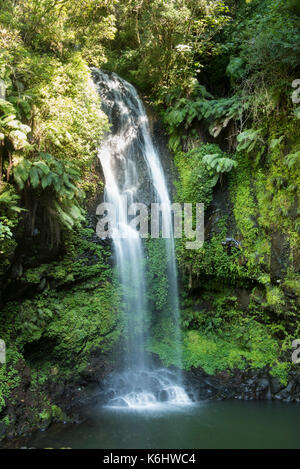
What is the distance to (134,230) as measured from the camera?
28.9 feet

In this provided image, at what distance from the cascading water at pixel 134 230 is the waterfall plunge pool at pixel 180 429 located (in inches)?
21.0

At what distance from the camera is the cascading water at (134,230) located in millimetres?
7168

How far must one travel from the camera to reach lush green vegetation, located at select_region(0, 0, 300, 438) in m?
6.39

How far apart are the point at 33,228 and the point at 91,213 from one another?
1.97 metres

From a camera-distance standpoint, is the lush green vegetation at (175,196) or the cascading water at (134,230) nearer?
the lush green vegetation at (175,196)

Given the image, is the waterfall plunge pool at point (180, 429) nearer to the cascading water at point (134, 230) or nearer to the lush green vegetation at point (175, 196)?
the cascading water at point (134, 230)

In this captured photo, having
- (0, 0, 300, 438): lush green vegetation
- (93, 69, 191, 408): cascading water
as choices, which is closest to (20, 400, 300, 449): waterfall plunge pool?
(93, 69, 191, 408): cascading water

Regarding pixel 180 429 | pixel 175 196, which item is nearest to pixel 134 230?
pixel 175 196

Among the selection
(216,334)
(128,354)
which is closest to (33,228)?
(128,354)

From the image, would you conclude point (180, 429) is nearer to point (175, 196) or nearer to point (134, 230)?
point (134, 230)

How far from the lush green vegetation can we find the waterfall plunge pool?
2.35 ft

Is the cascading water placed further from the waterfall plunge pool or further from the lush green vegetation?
the waterfall plunge pool

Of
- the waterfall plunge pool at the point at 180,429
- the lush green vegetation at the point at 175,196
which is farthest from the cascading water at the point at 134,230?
the waterfall plunge pool at the point at 180,429

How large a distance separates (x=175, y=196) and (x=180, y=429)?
19.4ft
